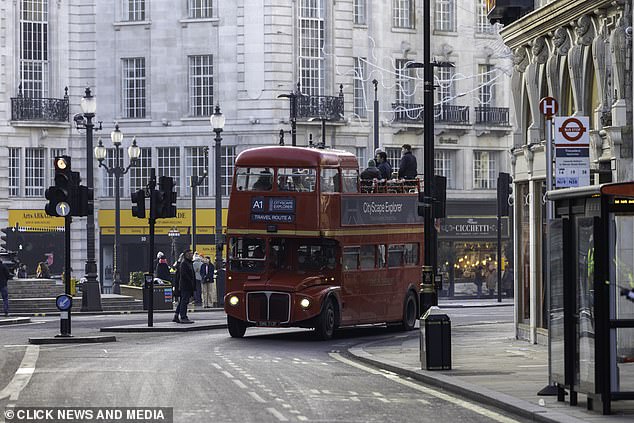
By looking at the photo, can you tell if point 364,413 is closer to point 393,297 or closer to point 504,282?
point 393,297

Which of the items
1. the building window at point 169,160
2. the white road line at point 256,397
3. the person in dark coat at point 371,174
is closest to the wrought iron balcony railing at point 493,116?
the building window at point 169,160

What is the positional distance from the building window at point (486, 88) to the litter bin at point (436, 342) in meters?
48.4

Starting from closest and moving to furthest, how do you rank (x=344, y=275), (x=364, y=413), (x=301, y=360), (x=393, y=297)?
(x=364, y=413), (x=301, y=360), (x=344, y=275), (x=393, y=297)

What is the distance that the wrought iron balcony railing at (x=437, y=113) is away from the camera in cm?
6875

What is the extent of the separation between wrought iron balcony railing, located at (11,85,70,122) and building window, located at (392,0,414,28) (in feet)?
46.0

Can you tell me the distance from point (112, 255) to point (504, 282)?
1595cm

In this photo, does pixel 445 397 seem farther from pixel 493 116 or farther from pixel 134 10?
pixel 493 116

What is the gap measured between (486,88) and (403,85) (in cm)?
420

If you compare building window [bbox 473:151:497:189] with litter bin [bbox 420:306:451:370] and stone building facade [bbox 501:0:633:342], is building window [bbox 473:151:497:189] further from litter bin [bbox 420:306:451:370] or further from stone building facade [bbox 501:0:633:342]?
litter bin [bbox 420:306:451:370]

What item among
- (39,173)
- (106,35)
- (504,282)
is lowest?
(504,282)

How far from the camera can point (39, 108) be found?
66812 mm

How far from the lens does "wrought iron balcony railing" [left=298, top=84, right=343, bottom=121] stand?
6606 centimetres

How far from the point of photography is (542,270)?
3011cm

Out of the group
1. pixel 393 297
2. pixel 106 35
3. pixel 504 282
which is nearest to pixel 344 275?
pixel 393 297
